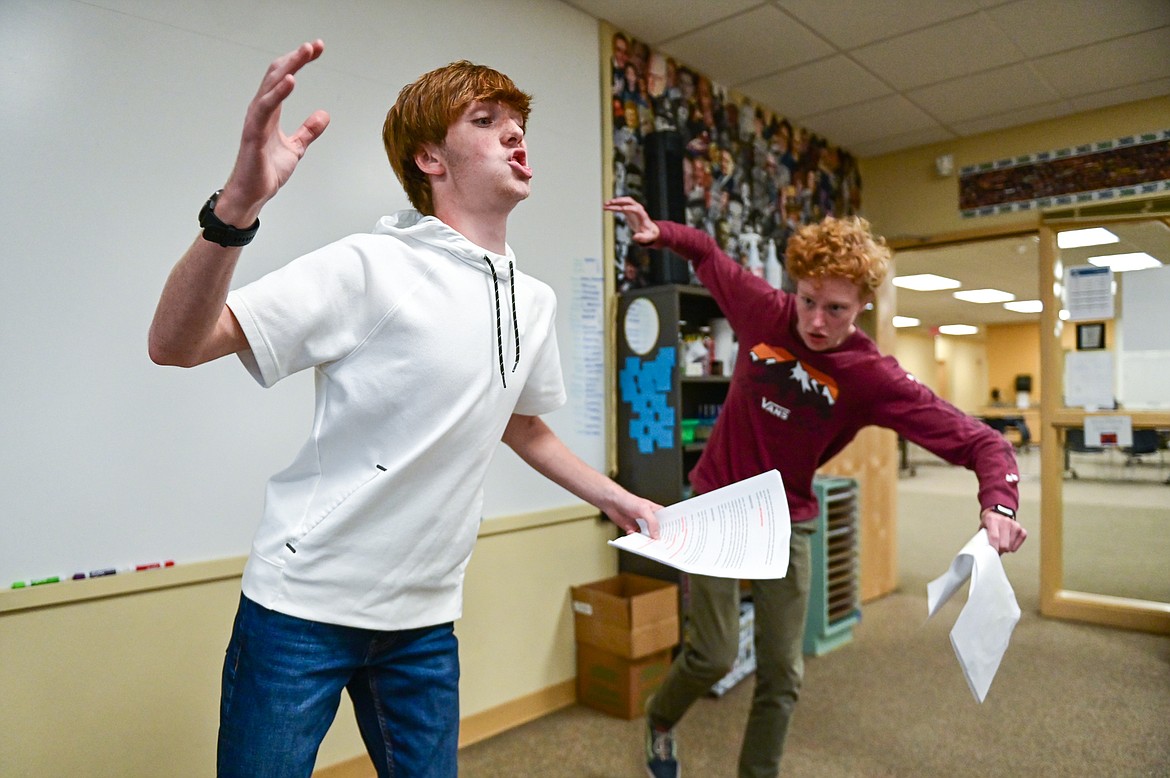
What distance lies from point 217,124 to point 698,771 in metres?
2.27

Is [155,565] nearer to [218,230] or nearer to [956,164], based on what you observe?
[218,230]

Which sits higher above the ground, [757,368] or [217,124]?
[217,124]

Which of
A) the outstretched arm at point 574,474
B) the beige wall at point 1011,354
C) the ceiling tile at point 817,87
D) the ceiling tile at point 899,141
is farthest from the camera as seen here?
the beige wall at point 1011,354

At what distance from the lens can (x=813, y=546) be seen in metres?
3.33

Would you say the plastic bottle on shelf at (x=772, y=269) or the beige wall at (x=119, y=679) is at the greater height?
the plastic bottle on shelf at (x=772, y=269)

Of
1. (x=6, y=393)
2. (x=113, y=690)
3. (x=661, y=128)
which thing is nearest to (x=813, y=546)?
(x=661, y=128)

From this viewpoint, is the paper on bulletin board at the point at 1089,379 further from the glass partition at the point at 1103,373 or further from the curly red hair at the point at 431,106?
the curly red hair at the point at 431,106

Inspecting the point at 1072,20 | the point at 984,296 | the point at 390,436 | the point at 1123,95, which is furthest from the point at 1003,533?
the point at 984,296

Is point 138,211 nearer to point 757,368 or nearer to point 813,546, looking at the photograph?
point 757,368

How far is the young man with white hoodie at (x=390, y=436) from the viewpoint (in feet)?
3.20

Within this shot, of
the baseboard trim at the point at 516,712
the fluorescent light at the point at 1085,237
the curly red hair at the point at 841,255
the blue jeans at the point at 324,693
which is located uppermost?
the fluorescent light at the point at 1085,237

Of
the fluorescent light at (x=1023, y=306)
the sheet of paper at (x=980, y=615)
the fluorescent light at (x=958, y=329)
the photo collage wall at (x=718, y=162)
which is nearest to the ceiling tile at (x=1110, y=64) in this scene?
the photo collage wall at (x=718, y=162)

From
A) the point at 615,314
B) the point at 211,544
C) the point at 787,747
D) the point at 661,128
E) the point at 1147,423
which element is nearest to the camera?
the point at 211,544

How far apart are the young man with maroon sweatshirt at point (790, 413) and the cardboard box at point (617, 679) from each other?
0.59m
